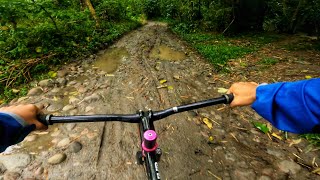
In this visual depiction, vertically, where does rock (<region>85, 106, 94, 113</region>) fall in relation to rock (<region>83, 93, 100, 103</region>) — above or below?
below

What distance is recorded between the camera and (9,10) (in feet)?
16.8

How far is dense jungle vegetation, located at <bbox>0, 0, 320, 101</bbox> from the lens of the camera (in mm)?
5086

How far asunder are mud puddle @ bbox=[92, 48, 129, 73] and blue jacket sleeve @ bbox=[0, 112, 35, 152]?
156 inches

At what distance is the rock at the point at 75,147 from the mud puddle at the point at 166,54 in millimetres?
3638

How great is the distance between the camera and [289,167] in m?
2.78

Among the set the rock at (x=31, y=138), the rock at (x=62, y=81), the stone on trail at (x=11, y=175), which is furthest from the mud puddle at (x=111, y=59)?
the stone on trail at (x=11, y=175)

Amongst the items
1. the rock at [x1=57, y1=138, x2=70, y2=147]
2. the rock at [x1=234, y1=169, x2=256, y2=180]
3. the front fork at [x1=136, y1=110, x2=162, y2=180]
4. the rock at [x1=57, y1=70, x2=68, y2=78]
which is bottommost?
the rock at [x1=234, y1=169, x2=256, y2=180]

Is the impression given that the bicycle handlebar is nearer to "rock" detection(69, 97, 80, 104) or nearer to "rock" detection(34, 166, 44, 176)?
"rock" detection(34, 166, 44, 176)

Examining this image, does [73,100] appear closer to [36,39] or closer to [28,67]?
[28,67]

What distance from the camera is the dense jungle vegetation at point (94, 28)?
200 inches

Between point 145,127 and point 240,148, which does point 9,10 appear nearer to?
point 145,127

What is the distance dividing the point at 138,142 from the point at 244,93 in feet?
6.59

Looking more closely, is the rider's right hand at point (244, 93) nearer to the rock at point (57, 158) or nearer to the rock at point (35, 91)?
the rock at point (57, 158)

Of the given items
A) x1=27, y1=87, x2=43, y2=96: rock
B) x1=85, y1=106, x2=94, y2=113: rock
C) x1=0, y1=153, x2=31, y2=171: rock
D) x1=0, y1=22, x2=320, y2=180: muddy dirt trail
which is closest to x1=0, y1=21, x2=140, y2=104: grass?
x1=27, y1=87, x2=43, y2=96: rock
